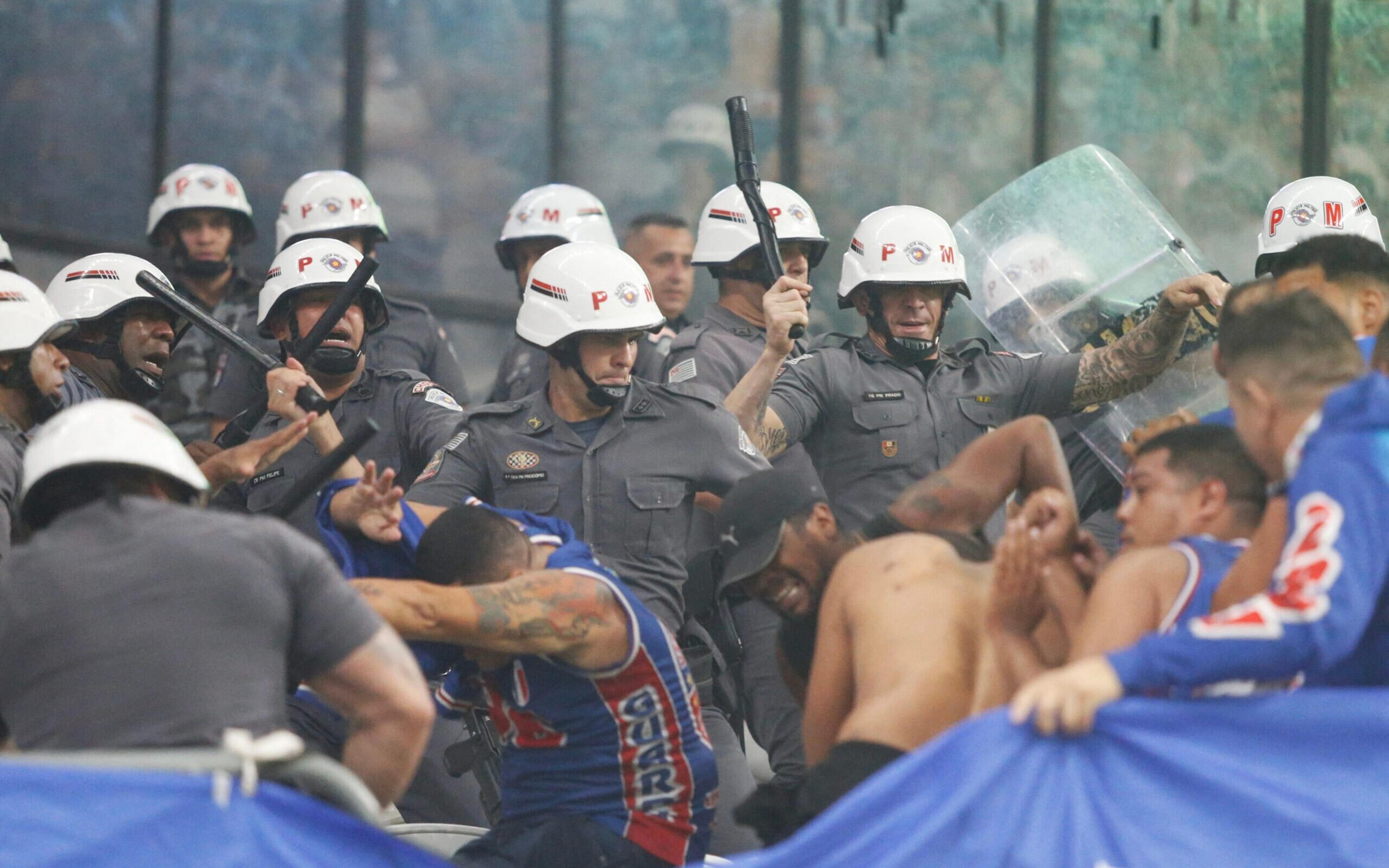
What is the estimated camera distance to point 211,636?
12.9 feet

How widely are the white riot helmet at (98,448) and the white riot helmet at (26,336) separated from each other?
2168mm

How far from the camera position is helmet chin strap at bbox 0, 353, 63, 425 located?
6.32 metres

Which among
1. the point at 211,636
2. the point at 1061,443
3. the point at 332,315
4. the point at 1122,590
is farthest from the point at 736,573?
A: the point at 1061,443

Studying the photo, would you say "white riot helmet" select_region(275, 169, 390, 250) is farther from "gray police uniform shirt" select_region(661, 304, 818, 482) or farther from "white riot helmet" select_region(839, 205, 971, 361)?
"white riot helmet" select_region(839, 205, 971, 361)

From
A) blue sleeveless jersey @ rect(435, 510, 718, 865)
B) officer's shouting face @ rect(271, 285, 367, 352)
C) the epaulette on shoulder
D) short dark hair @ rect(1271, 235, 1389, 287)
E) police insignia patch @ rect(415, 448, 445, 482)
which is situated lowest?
blue sleeveless jersey @ rect(435, 510, 718, 865)

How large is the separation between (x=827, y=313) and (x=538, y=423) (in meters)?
A: 5.57

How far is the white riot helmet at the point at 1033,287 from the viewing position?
7.57 metres

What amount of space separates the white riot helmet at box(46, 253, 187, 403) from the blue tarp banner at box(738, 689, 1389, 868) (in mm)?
4397

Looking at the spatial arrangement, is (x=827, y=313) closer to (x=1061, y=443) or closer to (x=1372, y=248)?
(x=1061, y=443)

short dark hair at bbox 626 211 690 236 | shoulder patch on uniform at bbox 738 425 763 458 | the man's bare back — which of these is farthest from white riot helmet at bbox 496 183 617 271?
the man's bare back

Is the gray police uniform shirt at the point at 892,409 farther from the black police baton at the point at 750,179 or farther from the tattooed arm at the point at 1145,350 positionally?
the black police baton at the point at 750,179

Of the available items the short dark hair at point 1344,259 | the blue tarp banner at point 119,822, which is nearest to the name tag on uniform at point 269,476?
the blue tarp banner at point 119,822

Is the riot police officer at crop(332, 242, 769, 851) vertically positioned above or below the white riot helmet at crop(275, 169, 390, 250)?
below

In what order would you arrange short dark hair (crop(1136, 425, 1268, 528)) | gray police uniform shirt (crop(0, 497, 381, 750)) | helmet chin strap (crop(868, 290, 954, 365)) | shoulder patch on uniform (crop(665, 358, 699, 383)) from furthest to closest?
shoulder patch on uniform (crop(665, 358, 699, 383)) < helmet chin strap (crop(868, 290, 954, 365)) < short dark hair (crop(1136, 425, 1268, 528)) < gray police uniform shirt (crop(0, 497, 381, 750))
